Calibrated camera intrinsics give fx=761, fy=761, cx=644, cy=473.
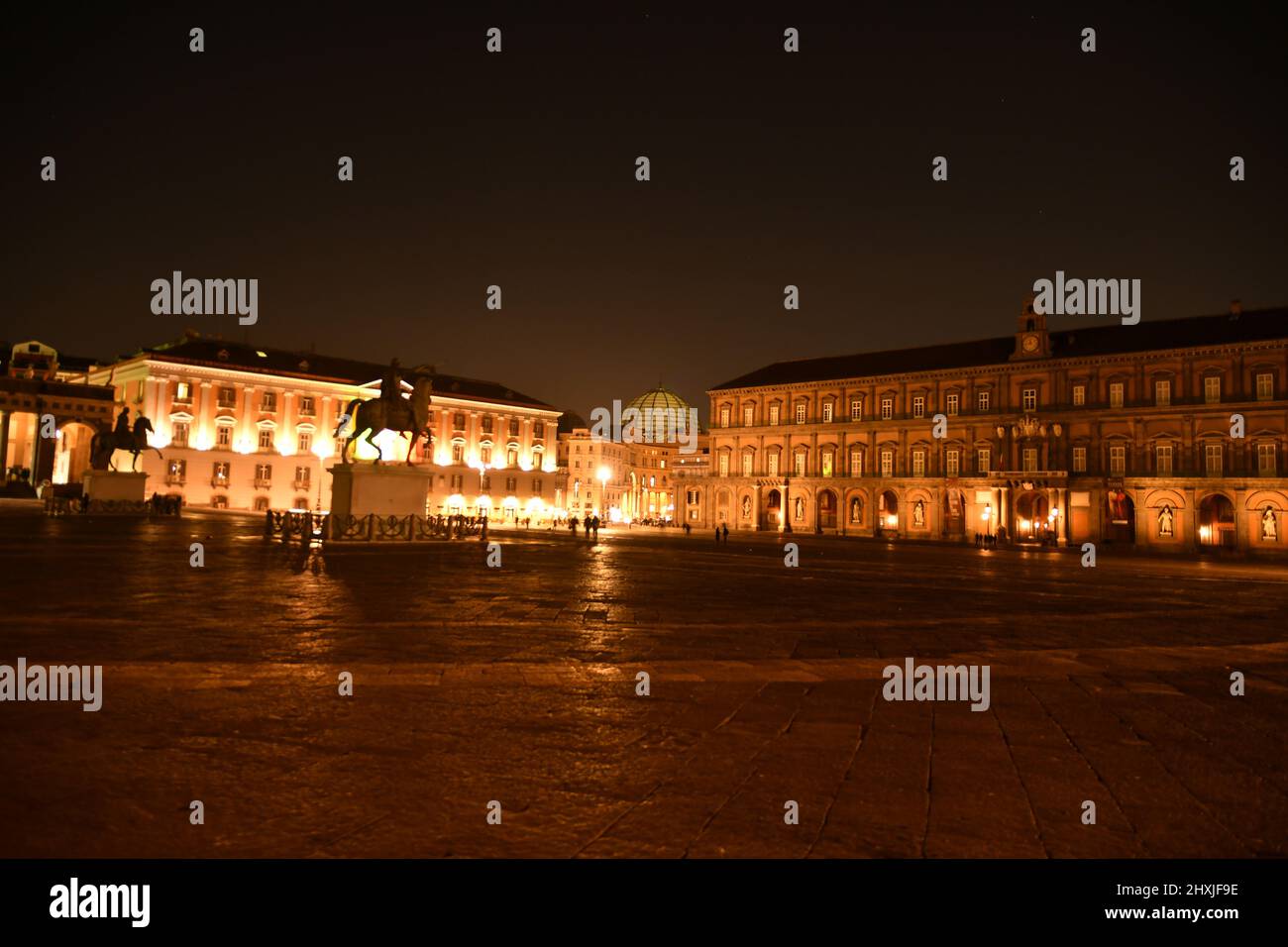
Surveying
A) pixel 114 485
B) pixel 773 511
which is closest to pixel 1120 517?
pixel 773 511

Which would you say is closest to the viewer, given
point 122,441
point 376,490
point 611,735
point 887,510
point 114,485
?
point 611,735

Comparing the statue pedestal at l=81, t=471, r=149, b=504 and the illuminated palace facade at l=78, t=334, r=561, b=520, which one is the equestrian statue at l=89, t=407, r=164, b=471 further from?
the illuminated palace facade at l=78, t=334, r=561, b=520

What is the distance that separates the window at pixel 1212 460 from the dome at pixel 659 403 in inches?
3773

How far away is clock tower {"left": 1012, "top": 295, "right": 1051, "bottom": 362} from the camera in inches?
2291

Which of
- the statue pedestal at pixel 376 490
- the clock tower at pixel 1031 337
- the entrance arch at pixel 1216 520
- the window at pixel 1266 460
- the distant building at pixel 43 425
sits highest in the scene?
the clock tower at pixel 1031 337

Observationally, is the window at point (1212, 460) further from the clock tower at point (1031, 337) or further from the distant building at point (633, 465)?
the distant building at point (633, 465)

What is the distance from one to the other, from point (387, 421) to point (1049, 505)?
50415mm

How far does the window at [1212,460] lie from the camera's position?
165 ft

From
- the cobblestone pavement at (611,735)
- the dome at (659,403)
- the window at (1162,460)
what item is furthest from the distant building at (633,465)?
the cobblestone pavement at (611,735)

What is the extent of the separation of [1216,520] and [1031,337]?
17.8 meters

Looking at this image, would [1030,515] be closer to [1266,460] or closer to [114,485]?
[1266,460]

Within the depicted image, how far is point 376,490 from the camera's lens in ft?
78.4
